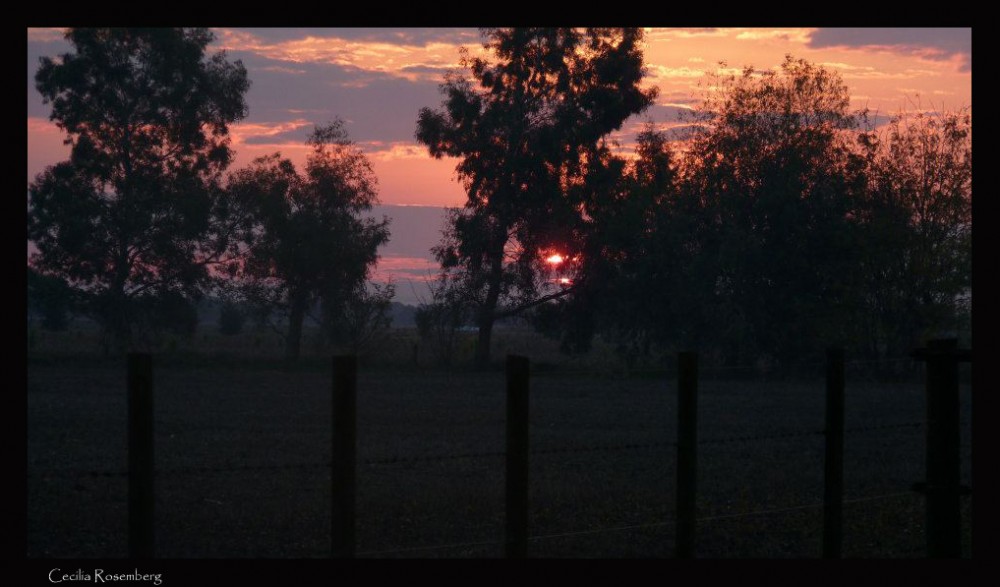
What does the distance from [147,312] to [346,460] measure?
4451 cm

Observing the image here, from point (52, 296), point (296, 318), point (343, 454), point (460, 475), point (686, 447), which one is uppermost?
point (52, 296)

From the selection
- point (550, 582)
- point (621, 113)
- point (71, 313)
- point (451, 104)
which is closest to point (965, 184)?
point (621, 113)

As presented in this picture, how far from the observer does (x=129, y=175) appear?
4734 centimetres

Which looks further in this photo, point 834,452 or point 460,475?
point 460,475

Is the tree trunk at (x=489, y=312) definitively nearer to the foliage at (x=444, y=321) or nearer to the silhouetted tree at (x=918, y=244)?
the foliage at (x=444, y=321)

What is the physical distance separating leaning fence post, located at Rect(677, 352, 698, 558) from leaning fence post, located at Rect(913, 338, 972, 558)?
7.19 feet

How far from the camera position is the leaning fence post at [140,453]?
17.6ft

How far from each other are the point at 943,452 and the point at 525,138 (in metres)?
40.1

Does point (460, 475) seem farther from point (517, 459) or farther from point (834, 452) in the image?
point (517, 459)

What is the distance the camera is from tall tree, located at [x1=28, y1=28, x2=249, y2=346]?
45906 millimetres

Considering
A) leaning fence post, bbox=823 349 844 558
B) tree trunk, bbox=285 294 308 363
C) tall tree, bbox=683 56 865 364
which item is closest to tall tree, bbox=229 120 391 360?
tree trunk, bbox=285 294 308 363

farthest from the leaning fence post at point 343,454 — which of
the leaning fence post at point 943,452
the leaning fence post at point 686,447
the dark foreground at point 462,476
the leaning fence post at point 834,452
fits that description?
the leaning fence post at point 943,452
